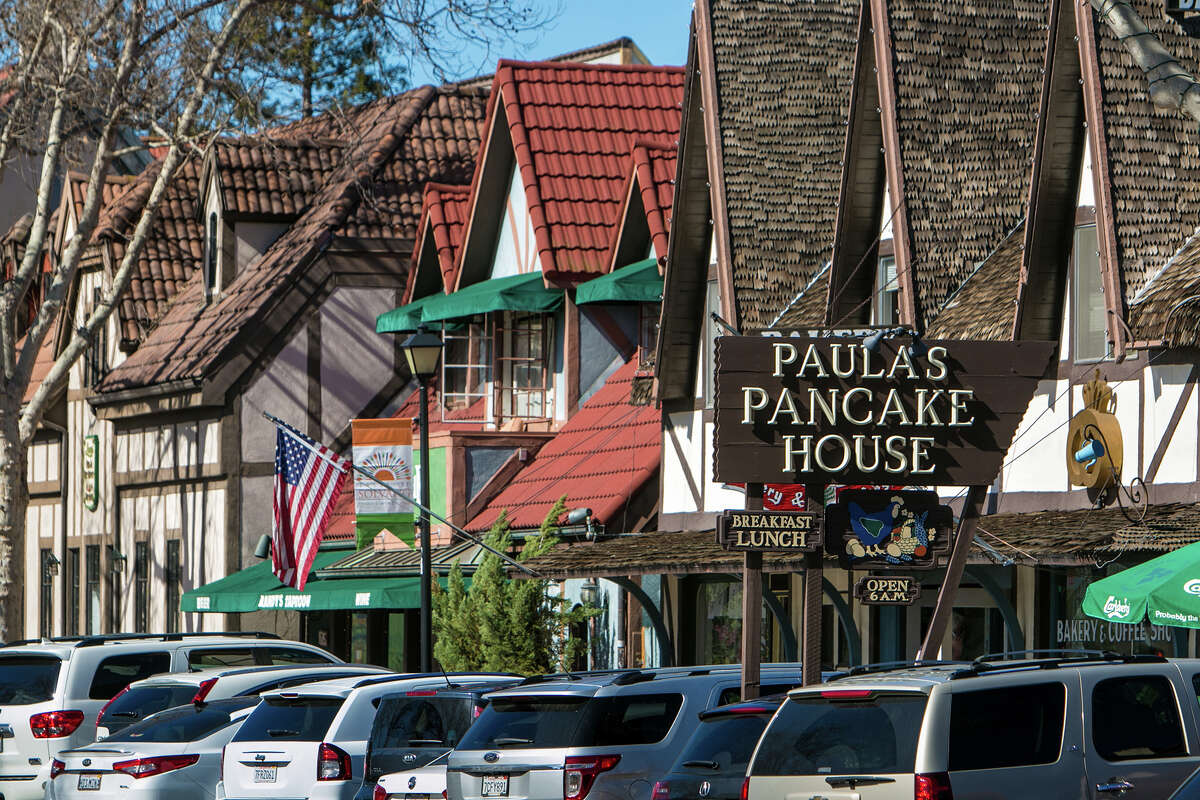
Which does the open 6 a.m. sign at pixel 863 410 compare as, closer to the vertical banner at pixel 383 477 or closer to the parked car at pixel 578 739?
the parked car at pixel 578 739

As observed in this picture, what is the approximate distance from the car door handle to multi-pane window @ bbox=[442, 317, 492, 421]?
1973cm

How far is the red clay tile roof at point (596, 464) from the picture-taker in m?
27.0

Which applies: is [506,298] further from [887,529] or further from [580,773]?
[580,773]

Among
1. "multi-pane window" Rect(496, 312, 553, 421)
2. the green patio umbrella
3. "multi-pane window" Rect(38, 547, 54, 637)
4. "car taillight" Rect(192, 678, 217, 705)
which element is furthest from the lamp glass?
"multi-pane window" Rect(38, 547, 54, 637)

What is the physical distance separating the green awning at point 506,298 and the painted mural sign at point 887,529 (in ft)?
45.1

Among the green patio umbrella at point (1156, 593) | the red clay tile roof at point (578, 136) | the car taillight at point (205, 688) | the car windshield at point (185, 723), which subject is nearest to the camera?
the green patio umbrella at point (1156, 593)

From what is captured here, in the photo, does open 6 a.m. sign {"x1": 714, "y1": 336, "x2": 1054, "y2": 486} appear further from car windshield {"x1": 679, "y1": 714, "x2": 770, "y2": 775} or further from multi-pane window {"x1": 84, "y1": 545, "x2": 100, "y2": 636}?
multi-pane window {"x1": 84, "y1": 545, "x2": 100, "y2": 636}

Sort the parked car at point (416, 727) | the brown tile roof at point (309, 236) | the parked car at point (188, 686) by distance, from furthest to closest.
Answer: the brown tile roof at point (309, 236), the parked car at point (188, 686), the parked car at point (416, 727)

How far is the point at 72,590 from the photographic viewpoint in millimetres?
41906

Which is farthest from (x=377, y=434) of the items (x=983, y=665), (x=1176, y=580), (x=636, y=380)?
(x=983, y=665)

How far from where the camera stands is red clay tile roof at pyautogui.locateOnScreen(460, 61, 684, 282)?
30.2 m

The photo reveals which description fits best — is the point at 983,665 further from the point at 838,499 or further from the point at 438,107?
the point at 438,107

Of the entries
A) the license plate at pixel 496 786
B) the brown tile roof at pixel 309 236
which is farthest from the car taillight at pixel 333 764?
the brown tile roof at pixel 309 236

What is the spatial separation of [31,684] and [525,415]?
12.1m
